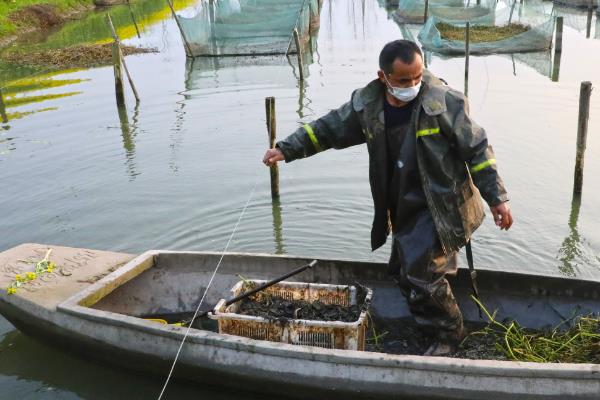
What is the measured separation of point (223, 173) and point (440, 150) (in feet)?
20.4

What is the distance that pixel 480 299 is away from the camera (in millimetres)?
4867

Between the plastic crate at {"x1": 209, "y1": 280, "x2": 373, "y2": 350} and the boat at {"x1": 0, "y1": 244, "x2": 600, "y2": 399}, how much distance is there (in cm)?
26

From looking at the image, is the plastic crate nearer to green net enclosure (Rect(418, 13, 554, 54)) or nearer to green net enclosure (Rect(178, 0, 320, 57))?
green net enclosure (Rect(418, 13, 554, 54))

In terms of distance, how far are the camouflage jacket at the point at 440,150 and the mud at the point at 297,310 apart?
79 centimetres

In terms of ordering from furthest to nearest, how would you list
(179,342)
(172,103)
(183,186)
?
(172,103) < (183,186) < (179,342)

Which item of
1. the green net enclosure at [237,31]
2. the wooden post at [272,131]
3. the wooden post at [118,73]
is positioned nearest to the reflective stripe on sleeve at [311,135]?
the wooden post at [272,131]

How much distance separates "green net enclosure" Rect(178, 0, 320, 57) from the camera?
19.2 metres

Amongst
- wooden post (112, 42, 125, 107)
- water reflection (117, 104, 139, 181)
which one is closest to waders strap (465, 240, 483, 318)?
water reflection (117, 104, 139, 181)

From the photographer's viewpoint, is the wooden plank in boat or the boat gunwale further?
the wooden plank in boat

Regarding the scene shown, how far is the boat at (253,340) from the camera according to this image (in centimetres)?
368

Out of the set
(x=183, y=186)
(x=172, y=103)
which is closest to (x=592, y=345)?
(x=183, y=186)

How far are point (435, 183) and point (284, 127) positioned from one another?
8238mm

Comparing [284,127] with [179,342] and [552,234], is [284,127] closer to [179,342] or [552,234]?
[552,234]

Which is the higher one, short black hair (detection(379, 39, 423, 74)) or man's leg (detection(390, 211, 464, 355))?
short black hair (detection(379, 39, 423, 74))
